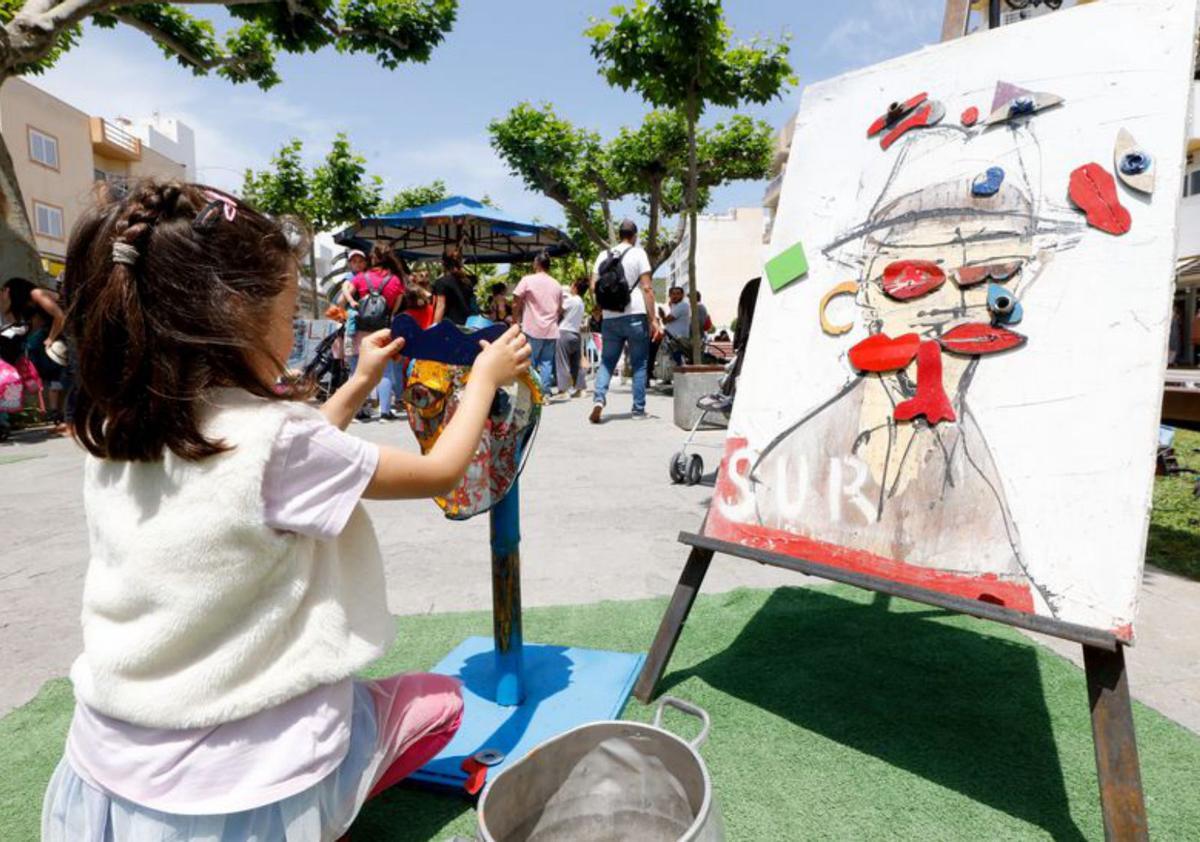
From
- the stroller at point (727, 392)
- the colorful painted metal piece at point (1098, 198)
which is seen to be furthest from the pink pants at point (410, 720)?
the stroller at point (727, 392)

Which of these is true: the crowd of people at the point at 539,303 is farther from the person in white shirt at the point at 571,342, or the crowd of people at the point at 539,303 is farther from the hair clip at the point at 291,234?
the hair clip at the point at 291,234

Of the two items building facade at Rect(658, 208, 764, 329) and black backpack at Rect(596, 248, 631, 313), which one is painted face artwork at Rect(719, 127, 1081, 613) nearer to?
black backpack at Rect(596, 248, 631, 313)

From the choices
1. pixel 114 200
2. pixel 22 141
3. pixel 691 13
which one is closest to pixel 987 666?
pixel 114 200

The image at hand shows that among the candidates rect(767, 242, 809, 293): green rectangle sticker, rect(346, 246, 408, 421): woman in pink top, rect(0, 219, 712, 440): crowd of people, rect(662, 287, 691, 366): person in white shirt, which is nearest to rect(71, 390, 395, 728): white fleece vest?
rect(767, 242, 809, 293): green rectangle sticker

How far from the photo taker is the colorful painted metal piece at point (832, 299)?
1.93 meters

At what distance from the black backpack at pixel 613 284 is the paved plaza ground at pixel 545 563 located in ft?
6.06

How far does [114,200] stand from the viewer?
1114 millimetres

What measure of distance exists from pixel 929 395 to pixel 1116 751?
800mm

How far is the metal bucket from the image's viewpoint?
4.09ft

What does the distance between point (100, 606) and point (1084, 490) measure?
69.8 inches

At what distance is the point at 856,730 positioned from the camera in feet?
5.96

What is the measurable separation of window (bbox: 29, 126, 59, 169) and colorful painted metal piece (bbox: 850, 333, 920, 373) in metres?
28.7

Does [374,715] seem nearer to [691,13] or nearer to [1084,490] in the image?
[1084,490]

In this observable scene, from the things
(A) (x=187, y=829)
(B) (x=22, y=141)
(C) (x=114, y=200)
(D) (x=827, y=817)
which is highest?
(B) (x=22, y=141)
